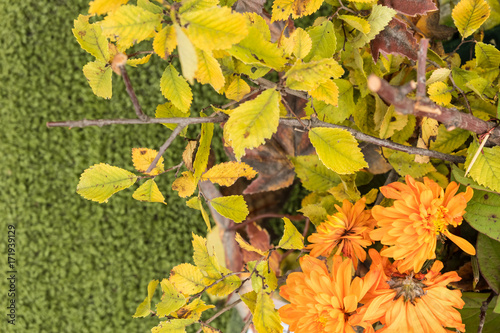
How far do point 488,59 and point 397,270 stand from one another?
0.24 metres

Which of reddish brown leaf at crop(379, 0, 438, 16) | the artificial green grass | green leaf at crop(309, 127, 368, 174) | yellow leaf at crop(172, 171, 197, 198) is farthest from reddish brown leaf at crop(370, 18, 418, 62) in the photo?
the artificial green grass

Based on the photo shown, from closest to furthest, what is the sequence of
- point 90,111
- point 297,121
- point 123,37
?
1. point 123,37
2. point 297,121
3. point 90,111

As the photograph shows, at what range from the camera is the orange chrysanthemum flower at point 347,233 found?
39 centimetres

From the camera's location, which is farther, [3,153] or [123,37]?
[3,153]

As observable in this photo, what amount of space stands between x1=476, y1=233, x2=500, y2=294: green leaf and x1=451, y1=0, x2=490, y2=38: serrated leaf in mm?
220

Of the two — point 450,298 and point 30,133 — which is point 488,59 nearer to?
point 450,298

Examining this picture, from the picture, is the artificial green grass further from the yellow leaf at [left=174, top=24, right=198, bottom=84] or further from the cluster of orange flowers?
the yellow leaf at [left=174, top=24, right=198, bottom=84]

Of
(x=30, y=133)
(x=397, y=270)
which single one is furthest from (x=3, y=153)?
(x=397, y=270)

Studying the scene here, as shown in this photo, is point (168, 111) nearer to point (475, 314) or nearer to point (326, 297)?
point (326, 297)

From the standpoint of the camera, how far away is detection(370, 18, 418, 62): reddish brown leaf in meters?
0.38

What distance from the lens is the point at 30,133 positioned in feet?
2.89

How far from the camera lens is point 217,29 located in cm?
23

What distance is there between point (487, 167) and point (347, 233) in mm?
140

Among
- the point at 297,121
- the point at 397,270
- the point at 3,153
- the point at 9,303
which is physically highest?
the point at 297,121
